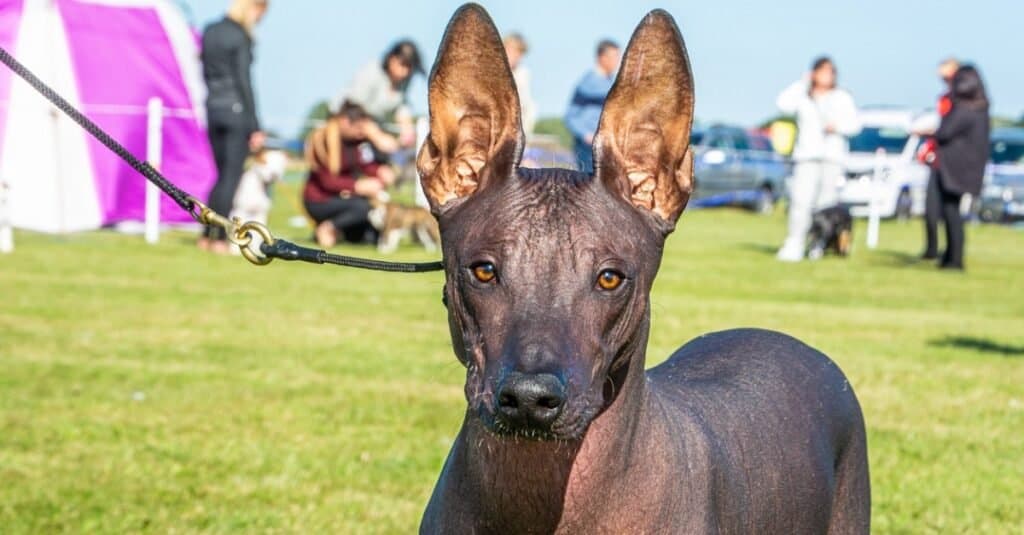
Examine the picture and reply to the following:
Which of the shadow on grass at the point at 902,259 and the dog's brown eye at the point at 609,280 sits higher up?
the dog's brown eye at the point at 609,280

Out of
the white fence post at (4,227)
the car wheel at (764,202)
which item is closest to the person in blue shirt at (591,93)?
the white fence post at (4,227)

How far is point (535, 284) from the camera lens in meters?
3.03

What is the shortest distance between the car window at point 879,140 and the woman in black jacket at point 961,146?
27067 mm

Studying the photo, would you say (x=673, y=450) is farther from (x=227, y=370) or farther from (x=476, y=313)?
(x=227, y=370)

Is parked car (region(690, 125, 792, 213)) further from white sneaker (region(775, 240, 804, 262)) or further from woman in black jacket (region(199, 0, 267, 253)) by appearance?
woman in black jacket (region(199, 0, 267, 253))

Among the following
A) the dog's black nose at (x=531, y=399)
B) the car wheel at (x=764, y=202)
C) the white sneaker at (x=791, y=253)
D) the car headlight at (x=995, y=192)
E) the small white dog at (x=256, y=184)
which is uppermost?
the dog's black nose at (x=531, y=399)

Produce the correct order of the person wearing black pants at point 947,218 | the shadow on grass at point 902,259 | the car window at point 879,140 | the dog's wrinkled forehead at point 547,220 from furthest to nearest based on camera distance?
1. the car window at point 879,140
2. the shadow on grass at point 902,259
3. the person wearing black pants at point 947,218
4. the dog's wrinkled forehead at point 547,220

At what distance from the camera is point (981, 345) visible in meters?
12.0

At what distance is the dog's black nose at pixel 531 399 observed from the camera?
2834mm

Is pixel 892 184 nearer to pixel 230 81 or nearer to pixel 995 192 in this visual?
pixel 995 192

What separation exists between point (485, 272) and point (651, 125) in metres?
0.59

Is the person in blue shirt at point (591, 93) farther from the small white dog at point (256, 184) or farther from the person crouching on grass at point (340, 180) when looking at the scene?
the small white dog at point (256, 184)

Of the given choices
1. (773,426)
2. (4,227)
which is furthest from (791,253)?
(773,426)

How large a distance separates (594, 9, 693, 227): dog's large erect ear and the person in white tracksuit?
54.3 feet
